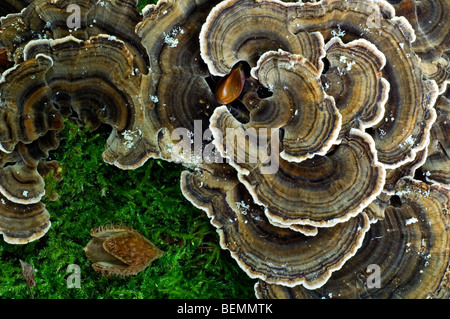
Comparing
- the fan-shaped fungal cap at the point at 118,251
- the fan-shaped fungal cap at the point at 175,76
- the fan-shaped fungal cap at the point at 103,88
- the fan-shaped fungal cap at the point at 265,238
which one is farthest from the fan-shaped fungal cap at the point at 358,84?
the fan-shaped fungal cap at the point at 118,251

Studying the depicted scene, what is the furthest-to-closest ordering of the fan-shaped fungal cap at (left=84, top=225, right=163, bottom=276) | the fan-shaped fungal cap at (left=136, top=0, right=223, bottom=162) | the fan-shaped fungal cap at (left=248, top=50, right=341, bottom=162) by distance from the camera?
the fan-shaped fungal cap at (left=84, top=225, right=163, bottom=276) < the fan-shaped fungal cap at (left=136, top=0, right=223, bottom=162) < the fan-shaped fungal cap at (left=248, top=50, right=341, bottom=162)

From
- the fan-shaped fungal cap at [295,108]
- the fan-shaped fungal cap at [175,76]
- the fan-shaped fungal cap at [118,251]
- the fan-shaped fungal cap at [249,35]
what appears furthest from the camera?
the fan-shaped fungal cap at [118,251]

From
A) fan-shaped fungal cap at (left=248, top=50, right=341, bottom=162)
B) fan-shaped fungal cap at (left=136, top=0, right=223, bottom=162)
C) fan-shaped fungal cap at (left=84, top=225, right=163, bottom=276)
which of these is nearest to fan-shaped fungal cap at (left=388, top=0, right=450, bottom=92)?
fan-shaped fungal cap at (left=248, top=50, right=341, bottom=162)

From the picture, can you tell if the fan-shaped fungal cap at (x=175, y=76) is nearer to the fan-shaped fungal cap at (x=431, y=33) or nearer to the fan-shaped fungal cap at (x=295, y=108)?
the fan-shaped fungal cap at (x=295, y=108)

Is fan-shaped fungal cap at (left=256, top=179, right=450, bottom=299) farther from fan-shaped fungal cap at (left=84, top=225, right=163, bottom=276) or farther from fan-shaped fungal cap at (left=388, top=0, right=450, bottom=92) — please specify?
fan-shaped fungal cap at (left=84, top=225, right=163, bottom=276)

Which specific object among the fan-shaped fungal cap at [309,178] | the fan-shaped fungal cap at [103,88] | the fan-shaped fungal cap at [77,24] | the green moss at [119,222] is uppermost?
the fan-shaped fungal cap at [77,24]

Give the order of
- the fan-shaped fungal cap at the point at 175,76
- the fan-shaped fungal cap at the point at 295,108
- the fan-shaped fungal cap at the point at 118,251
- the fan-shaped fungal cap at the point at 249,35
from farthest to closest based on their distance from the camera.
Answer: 1. the fan-shaped fungal cap at the point at 118,251
2. the fan-shaped fungal cap at the point at 175,76
3. the fan-shaped fungal cap at the point at 249,35
4. the fan-shaped fungal cap at the point at 295,108

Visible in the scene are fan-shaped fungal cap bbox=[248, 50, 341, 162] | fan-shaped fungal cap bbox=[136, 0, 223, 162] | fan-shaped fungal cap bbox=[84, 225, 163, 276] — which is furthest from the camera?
fan-shaped fungal cap bbox=[84, 225, 163, 276]

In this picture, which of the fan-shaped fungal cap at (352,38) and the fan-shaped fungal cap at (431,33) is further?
the fan-shaped fungal cap at (431,33)

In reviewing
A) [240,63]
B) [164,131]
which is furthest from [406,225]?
[164,131]
